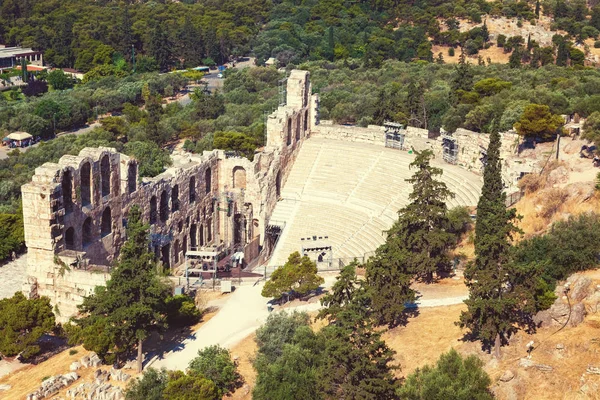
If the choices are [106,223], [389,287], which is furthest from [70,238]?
[389,287]

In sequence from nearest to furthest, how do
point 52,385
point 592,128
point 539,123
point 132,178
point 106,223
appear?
point 52,385 → point 106,223 → point 132,178 → point 592,128 → point 539,123

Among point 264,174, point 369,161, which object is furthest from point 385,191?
point 264,174

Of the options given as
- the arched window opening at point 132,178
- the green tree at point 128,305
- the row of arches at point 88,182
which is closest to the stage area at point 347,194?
the arched window opening at point 132,178

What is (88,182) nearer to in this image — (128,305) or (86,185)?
(86,185)

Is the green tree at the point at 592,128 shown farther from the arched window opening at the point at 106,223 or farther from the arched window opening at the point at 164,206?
the arched window opening at the point at 106,223

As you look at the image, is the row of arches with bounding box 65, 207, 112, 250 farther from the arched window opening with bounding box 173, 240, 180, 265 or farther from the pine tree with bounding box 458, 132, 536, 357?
the pine tree with bounding box 458, 132, 536, 357

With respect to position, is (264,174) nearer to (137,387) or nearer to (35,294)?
(35,294)

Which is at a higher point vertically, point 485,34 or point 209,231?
point 485,34
